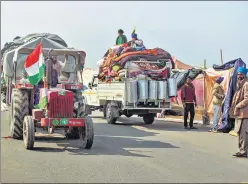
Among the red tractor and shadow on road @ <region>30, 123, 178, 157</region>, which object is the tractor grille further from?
shadow on road @ <region>30, 123, 178, 157</region>

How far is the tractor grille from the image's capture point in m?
9.94

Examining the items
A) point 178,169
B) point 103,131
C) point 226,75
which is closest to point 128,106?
point 103,131

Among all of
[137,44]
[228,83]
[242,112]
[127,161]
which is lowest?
[127,161]

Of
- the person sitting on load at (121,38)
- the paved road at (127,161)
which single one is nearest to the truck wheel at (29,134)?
the paved road at (127,161)

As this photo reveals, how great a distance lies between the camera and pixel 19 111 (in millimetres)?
11164

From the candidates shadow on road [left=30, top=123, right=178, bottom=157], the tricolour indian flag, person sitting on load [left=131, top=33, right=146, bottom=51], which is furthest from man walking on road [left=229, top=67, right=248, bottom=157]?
person sitting on load [left=131, top=33, right=146, bottom=51]

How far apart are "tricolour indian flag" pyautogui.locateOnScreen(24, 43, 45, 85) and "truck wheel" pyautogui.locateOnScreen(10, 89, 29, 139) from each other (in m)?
1.15

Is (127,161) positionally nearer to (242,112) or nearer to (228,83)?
(242,112)

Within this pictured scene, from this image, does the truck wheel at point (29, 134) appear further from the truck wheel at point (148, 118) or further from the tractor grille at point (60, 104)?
the truck wheel at point (148, 118)

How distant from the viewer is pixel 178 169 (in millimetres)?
7711

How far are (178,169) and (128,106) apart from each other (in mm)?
8087

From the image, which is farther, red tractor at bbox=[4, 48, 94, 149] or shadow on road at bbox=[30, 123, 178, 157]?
red tractor at bbox=[4, 48, 94, 149]

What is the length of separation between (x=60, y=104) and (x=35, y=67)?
1.20m

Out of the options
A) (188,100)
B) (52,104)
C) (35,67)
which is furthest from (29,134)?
(188,100)
